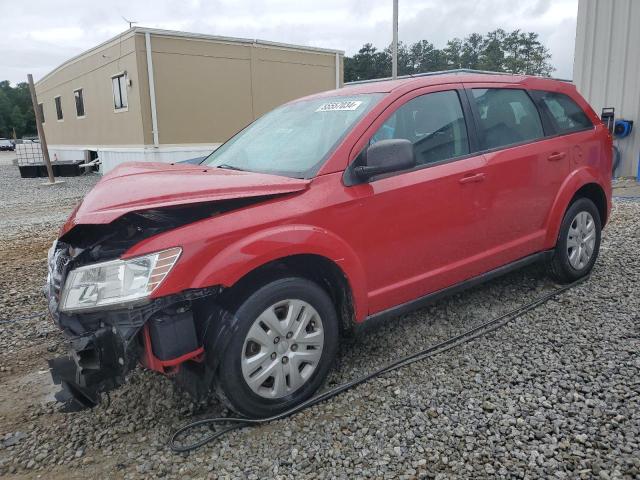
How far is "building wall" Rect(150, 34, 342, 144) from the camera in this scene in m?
15.4

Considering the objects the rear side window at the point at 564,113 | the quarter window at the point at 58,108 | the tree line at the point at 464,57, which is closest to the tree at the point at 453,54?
the tree line at the point at 464,57

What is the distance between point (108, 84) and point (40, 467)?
56.3ft

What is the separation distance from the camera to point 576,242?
14.9ft

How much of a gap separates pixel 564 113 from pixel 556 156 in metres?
0.55

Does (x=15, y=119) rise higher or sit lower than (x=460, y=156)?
higher

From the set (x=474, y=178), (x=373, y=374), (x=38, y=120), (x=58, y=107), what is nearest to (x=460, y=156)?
(x=474, y=178)

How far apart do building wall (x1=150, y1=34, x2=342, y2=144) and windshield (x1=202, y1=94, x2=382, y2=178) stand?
1251 centimetres

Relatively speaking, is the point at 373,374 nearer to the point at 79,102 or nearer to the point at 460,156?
the point at 460,156

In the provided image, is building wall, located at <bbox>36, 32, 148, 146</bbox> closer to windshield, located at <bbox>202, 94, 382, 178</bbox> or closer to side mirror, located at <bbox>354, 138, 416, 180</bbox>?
windshield, located at <bbox>202, 94, 382, 178</bbox>

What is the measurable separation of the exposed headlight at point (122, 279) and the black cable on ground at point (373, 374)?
2.69ft

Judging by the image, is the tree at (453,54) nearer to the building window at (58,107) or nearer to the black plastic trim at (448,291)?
the building window at (58,107)

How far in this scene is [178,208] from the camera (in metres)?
2.53

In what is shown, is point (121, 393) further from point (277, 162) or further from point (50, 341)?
point (277, 162)

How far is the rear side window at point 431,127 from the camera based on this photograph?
3397mm
